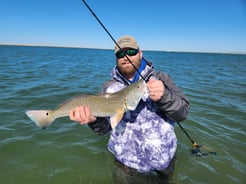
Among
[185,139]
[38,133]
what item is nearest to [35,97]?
[38,133]

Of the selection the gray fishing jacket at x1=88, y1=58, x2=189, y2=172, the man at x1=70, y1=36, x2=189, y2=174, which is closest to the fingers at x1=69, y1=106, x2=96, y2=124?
the man at x1=70, y1=36, x2=189, y2=174

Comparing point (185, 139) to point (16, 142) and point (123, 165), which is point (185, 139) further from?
point (16, 142)

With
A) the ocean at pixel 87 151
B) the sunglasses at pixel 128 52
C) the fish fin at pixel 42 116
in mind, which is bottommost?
the ocean at pixel 87 151

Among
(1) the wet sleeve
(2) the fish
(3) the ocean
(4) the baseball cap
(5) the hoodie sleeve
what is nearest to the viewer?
(5) the hoodie sleeve

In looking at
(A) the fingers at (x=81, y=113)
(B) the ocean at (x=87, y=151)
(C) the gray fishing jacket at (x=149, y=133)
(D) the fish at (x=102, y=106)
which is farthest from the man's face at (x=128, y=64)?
(B) the ocean at (x=87, y=151)

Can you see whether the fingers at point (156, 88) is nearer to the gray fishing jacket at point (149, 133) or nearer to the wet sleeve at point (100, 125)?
the gray fishing jacket at point (149, 133)

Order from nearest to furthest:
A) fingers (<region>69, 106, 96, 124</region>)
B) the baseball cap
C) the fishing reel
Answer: fingers (<region>69, 106, 96, 124</region>)
the baseball cap
the fishing reel

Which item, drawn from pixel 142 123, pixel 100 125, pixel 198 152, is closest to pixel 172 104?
pixel 142 123

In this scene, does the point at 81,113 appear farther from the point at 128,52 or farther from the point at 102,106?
the point at 128,52

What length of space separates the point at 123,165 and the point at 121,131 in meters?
0.76

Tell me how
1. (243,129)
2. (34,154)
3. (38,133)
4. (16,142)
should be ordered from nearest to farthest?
(34,154)
(16,142)
(38,133)
(243,129)

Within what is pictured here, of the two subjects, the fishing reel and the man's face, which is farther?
the fishing reel

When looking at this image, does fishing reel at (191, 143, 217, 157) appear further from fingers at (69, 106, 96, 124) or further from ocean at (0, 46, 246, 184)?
fingers at (69, 106, 96, 124)

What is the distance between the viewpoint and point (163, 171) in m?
3.90
